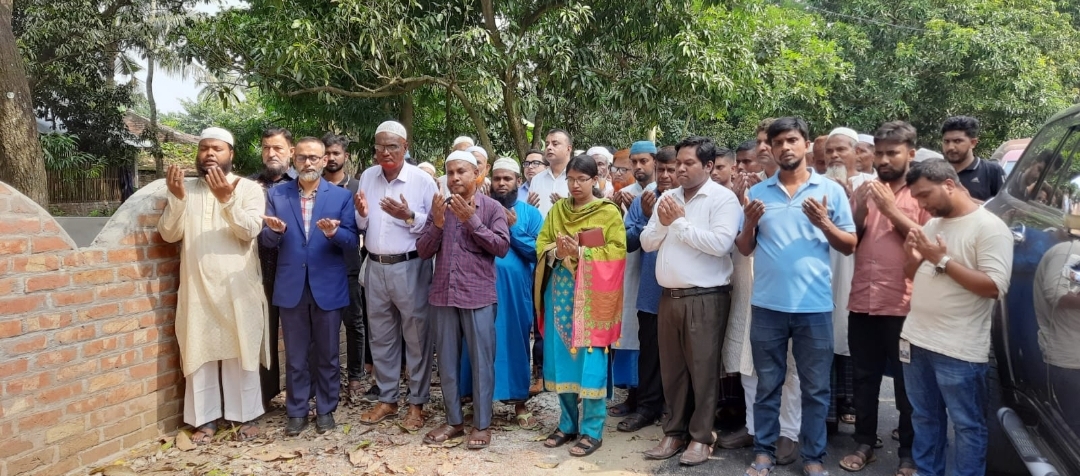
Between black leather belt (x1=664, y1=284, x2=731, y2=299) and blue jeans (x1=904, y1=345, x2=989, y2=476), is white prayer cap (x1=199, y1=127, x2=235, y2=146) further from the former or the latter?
blue jeans (x1=904, y1=345, x2=989, y2=476)

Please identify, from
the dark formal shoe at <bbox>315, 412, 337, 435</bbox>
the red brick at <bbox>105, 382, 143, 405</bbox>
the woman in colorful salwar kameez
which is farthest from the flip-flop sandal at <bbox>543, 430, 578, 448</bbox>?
the red brick at <bbox>105, 382, 143, 405</bbox>

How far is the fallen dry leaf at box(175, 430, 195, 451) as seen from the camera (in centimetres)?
422

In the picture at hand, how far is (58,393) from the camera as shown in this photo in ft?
12.0

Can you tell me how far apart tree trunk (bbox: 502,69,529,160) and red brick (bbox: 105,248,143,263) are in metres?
5.17

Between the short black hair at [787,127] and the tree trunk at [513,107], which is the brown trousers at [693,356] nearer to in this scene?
the short black hair at [787,127]

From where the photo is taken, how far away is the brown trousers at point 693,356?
3.81 metres

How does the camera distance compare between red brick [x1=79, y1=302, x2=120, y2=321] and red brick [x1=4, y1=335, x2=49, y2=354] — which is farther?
red brick [x1=79, y1=302, x2=120, y2=321]

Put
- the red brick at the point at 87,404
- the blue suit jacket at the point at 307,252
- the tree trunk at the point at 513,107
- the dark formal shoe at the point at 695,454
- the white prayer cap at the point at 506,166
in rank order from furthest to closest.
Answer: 1. the tree trunk at the point at 513,107
2. the white prayer cap at the point at 506,166
3. the blue suit jacket at the point at 307,252
4. the dark formal shoe at the point at 695,454
5. the red brick at the point at 87,404

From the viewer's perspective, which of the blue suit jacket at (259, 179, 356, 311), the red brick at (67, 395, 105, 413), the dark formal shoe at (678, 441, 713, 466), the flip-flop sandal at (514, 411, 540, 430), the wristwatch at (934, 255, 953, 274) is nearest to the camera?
Result: the wristwatch at (934, 255, 953, 274)

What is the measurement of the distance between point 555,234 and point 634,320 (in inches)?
36.9

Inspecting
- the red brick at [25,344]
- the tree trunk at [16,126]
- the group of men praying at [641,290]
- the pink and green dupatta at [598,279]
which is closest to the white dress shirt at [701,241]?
the group of men praying at [641,290]

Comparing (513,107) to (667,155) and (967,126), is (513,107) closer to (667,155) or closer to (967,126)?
(667,155)

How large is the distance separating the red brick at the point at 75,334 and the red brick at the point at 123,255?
1.36ft

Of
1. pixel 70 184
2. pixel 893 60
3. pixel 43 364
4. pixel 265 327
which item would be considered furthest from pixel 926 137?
pixel 70 184
